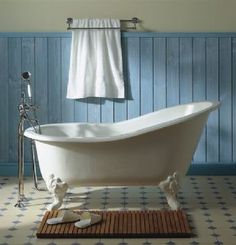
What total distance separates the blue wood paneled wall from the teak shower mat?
159 cm

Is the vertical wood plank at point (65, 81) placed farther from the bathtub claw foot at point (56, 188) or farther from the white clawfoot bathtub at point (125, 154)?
the bathtub claw foot at point (56, 188)

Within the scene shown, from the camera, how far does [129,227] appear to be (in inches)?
154

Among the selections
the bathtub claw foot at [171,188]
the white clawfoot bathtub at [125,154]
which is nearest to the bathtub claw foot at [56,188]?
the white clawfoot bathtub at [125,154]

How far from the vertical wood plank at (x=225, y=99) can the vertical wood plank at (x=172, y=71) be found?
1.42 ft

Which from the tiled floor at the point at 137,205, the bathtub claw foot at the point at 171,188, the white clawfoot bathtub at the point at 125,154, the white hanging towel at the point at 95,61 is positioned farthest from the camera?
the white hanging towel at the point at 95,61

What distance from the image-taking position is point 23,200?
4715 mm

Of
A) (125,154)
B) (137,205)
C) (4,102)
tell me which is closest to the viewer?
(125,154)

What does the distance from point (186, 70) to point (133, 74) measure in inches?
20.6

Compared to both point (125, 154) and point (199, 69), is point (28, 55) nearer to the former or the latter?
point (199, 69)

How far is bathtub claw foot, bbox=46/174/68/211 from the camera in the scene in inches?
169

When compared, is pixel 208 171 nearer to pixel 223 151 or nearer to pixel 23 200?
pixel 223 151

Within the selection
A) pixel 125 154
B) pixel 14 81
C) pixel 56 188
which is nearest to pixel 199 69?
pixel 125 154

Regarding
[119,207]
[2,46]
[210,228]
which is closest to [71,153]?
[119,207]

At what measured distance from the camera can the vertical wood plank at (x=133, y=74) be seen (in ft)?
18.2
